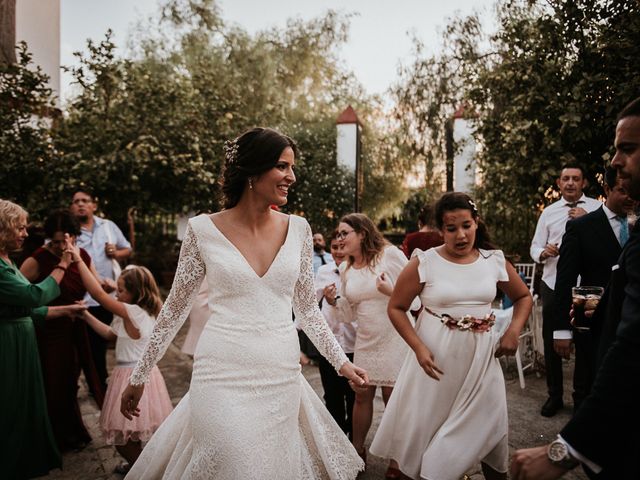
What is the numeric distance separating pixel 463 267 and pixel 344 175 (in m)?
11.0

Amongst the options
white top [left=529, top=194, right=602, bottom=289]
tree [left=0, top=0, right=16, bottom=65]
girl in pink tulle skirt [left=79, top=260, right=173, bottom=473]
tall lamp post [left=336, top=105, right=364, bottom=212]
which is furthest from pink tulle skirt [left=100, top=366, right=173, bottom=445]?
tall lamp post [left=336, top=105, right=364, bottom=212]

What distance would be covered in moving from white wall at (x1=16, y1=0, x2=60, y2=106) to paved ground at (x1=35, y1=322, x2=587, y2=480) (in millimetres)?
6236

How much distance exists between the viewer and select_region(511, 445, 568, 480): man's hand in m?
1.43

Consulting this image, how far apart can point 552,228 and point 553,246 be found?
0.44m

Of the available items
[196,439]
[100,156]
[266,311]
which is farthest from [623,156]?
[100,156]

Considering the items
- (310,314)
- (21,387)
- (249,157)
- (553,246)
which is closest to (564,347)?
(553,246)

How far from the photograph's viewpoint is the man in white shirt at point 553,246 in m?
4.88

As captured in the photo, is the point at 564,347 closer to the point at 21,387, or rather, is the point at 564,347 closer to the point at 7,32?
the point at 21,387

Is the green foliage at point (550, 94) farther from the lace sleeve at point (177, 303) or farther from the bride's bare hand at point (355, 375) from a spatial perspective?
the lace sleeve at point (177, 303)

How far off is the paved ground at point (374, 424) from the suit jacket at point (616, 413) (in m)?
2.53

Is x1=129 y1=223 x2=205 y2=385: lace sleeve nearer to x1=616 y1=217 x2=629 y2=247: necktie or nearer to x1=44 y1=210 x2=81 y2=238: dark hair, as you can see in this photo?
x1=44 y1=210 x2=81 y2=238: dark hair

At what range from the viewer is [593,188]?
614cm

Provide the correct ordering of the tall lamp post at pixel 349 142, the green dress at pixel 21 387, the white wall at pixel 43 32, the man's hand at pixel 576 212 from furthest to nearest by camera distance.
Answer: the tall lamp post at pixel 349 142, the white wall at pixel 43 32, the man's hand at pixel 576 212, the green dress at pixel 21 387

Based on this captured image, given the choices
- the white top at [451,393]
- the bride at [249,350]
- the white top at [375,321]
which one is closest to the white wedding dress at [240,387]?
the bride at [249,350]
